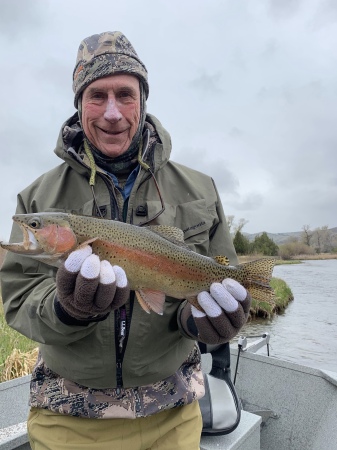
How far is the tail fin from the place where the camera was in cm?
306

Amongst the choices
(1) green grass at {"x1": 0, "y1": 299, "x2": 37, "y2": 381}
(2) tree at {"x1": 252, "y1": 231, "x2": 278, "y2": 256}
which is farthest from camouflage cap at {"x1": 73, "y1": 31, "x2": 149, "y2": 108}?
(2) tree at {"x1": 252, "y1": 231, "x2": 278, "y2": 256}

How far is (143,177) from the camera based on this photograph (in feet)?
10.2

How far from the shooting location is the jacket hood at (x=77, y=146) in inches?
122

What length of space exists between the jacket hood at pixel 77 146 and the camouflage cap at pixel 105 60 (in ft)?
0.72

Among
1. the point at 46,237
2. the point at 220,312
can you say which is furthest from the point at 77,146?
the point at 220,312

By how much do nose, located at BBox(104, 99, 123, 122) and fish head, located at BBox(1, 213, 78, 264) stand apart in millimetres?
726

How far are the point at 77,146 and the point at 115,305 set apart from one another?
1.41m

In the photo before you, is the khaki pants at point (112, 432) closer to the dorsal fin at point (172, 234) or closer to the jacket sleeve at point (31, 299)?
the jacket sleeve at point (31, 299)

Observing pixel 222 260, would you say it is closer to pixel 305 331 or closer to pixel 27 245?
pixel 27 245

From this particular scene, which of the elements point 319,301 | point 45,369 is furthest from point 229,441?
point 319,301

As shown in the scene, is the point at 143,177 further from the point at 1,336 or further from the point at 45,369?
the point at 1,336

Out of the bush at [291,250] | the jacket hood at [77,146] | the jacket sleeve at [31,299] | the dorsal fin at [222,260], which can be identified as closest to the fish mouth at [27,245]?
the jacket sleeve at [31,299]

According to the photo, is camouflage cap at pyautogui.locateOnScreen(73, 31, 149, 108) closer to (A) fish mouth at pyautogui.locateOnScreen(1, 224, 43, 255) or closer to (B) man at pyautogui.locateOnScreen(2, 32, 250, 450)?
(B) man at pyautogui.locateOnScreen(2, 32, 250, 450)

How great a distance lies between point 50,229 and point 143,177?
29.8 inches
